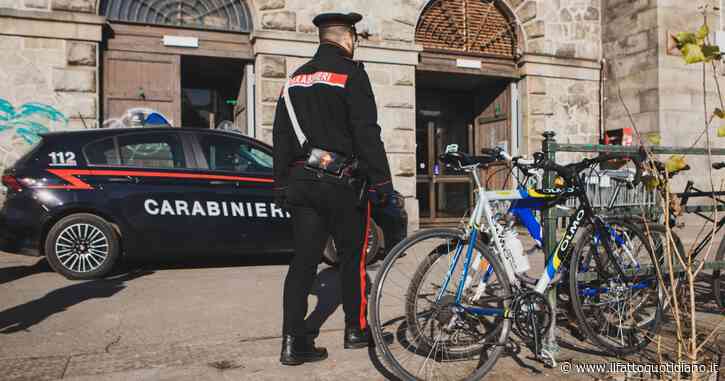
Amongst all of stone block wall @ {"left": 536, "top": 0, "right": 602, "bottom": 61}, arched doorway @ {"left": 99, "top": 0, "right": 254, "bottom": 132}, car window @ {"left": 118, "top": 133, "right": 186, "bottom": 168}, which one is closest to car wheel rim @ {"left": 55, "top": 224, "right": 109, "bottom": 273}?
car window @ {"left": 118, "top": 133, "right": 186, "bottom": 168}

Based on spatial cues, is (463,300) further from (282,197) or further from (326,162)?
(282,197)

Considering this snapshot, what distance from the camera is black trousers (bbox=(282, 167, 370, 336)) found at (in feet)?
10.8

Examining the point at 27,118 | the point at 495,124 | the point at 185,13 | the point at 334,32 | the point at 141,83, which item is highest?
the point at 185,13

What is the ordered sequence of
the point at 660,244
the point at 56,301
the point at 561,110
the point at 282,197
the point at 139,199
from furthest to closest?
1. the point at 561,110
2. the point at 139,199
3. the point at 56,301
4. the point at 660,244
5. the point at 282,197

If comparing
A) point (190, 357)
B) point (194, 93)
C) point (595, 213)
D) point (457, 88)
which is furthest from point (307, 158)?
point (457, 88)

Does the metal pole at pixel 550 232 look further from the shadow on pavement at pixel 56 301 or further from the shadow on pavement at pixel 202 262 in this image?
the shadow on pavement at pixel 202 262

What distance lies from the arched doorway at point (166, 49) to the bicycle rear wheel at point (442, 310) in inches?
306

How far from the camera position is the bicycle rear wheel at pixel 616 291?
10.7ft

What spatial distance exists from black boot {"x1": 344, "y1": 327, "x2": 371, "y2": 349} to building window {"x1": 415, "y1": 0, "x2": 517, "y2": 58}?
864cm

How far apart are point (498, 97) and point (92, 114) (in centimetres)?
789

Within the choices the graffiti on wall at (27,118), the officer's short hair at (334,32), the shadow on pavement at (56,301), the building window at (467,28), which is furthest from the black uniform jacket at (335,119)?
the building window at (467,28)

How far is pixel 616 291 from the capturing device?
11.1 feet

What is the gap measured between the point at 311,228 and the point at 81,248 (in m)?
3.77

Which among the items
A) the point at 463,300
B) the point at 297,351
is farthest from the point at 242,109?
the point at 463,300
